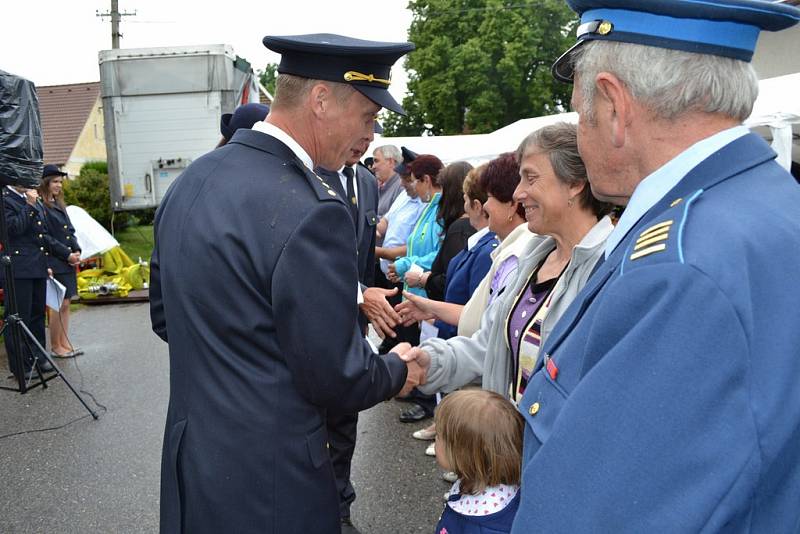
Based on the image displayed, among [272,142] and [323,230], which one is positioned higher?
[272,142]

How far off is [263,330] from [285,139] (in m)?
0.56

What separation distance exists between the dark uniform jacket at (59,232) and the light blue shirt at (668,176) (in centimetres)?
753

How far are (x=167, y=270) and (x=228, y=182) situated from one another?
30cm

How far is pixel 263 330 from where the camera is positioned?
1.59 m

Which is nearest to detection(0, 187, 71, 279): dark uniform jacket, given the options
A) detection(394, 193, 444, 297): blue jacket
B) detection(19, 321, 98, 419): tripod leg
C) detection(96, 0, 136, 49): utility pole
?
detection(19, 321, 98, 419): tripod leg

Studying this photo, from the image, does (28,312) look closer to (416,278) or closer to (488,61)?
(416,278)

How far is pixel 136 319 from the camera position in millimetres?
9633

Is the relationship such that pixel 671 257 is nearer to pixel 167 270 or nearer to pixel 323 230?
pixel 323 230

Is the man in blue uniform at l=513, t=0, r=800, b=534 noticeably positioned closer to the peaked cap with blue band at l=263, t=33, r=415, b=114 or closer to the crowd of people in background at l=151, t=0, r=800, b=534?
the crowd of people in background at l=151, t=0, r=800, b=534

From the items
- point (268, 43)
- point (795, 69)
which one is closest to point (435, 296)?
point (268, 43)

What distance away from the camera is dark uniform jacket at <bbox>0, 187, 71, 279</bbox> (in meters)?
6.63

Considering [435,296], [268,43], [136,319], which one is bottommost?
[136,319]

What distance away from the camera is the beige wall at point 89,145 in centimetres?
3281

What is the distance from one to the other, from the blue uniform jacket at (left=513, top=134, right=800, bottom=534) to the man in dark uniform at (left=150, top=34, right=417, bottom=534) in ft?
2.66
